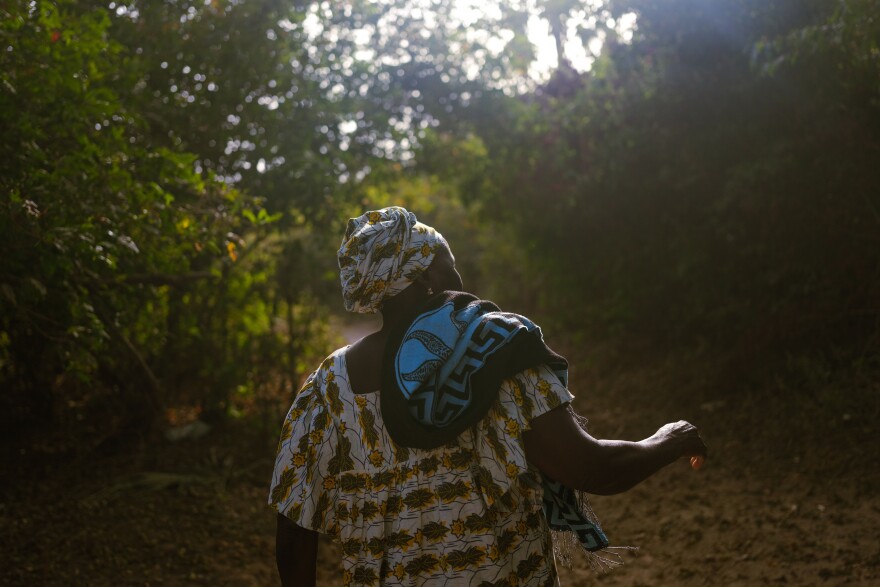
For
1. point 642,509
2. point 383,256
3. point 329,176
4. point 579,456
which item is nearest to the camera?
point 579,456

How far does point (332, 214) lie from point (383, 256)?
556 cm

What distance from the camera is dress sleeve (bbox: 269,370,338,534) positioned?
2.25 m

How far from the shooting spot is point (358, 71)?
8.81m

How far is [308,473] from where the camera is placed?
7.47 feet

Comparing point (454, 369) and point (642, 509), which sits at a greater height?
point (454, 369)

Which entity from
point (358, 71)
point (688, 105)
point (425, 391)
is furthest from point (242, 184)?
point (425, 391)

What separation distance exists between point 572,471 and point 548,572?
1.25 ft

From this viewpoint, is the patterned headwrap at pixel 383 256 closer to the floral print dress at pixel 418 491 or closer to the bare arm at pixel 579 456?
the floral print dress at pixel 418 491

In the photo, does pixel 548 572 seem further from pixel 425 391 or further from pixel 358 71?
pixel 358 71

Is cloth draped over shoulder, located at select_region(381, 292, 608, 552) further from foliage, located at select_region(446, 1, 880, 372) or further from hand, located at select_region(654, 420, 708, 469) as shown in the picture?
foliage, located at select_region(446, 1, 880, 372)

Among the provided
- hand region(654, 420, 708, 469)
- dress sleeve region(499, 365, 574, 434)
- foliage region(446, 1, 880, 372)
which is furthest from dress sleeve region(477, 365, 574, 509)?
foliage region(446, 1, 880, 372)

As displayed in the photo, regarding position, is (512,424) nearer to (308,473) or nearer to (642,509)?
(308,473)

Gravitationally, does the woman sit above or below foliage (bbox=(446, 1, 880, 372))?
below

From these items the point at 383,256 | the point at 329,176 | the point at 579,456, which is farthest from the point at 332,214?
the point at 579,456
